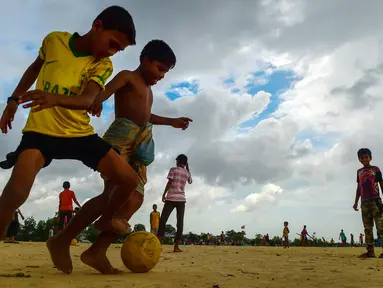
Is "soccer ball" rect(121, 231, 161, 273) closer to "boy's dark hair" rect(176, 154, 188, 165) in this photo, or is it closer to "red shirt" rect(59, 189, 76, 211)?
"boy's dark hair" rect(176, 154, 188, 165)

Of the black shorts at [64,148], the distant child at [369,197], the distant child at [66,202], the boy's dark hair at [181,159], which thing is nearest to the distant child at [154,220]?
the distant child at [66,202]

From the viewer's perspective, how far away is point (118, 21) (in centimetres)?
313

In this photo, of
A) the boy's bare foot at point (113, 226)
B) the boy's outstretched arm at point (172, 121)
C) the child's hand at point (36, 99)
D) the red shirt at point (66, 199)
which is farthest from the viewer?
the red shirt at point (66, 199)

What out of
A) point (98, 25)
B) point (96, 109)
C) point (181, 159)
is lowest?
point (96, 109)

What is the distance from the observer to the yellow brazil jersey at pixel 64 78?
302 centimetres

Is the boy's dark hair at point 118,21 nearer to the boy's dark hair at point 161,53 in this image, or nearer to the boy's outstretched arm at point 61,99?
the boy's outstretched arm at point 61,99

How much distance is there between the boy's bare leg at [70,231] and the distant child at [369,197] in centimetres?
590

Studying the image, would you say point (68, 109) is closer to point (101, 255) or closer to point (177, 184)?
point (101, 255)

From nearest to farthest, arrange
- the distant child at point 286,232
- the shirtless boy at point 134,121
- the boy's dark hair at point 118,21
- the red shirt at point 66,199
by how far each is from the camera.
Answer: the boy's dark hair at point 118,21 < the shirtless boy at point 134,121 < the red shirt at point 66,199 < the distant child at point 286,232

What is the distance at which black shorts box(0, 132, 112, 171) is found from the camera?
2.97 metres

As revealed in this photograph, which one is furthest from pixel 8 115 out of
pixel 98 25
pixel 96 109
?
pixel 98 25

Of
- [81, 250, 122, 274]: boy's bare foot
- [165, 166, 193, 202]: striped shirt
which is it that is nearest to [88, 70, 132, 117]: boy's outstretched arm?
[81, 250, 122, 274]: boy's bare foot

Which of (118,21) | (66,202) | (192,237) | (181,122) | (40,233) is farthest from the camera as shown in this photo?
(40,233)

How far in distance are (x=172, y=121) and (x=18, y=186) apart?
2.23 meters
